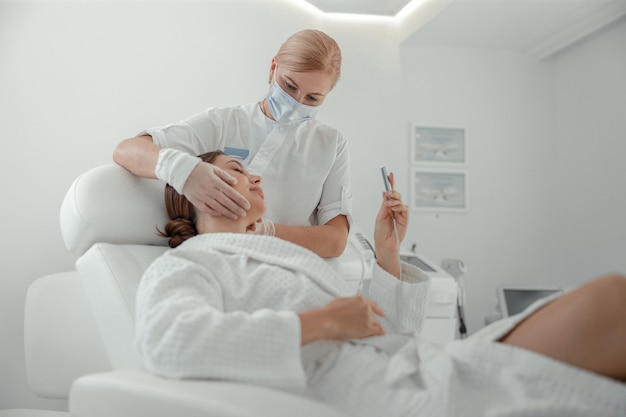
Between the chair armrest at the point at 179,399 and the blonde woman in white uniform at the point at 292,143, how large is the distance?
2.11ft

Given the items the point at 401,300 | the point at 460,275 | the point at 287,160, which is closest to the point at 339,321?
the point at 401,300

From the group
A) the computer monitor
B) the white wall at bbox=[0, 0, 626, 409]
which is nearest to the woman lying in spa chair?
the white wall at bbox=[0, 0, 626, 409]

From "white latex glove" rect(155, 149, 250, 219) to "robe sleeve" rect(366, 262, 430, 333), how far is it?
1.32 feet

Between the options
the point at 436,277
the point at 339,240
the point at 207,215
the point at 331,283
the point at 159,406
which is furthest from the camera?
the point at 436,277

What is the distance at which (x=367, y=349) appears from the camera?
1097mm

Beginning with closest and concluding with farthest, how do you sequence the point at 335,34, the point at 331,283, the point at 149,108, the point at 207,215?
the point at 331,283, the point at 207,215, the point at 149,108, the point at 335,34

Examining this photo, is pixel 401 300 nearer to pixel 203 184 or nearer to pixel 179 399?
pixel 203 184

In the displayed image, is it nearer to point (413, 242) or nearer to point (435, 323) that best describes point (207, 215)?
point (435, 323)

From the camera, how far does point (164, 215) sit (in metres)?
1.47

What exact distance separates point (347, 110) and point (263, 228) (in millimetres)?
1857

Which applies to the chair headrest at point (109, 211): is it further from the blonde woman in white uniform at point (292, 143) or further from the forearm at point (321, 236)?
the forearm at point (321, 236)

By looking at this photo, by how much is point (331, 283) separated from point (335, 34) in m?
2.35

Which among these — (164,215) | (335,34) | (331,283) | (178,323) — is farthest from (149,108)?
(178,323)

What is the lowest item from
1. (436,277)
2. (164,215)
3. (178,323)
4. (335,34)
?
(436,277)
